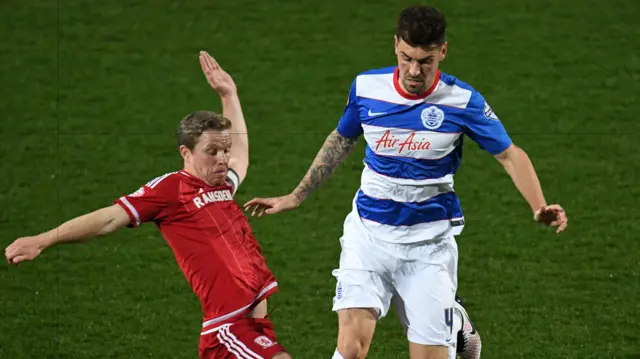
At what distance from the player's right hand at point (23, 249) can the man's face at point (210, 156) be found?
2.65ft

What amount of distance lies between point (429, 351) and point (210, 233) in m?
1.07

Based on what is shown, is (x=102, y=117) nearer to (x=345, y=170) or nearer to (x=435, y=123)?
(x=345, y=170)

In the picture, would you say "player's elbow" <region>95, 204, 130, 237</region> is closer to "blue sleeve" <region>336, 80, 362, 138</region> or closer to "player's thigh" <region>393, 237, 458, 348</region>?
"blue sleeve" <region>336, 80, 362, 138</region>

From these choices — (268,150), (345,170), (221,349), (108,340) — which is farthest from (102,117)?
(221,349)

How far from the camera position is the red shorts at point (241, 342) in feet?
15.3

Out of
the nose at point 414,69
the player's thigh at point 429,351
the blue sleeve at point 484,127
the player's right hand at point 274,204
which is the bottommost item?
the player's thigh at point 429,351

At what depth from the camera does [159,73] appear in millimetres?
8367

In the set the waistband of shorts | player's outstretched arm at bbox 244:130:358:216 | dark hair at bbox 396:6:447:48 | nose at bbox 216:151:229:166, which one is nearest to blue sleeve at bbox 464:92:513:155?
dark hair at bbox 396:6:447:48

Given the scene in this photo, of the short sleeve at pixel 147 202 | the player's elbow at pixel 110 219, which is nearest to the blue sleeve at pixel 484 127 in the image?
the short sleeve at pixel 147 202

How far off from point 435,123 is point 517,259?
2.20 m

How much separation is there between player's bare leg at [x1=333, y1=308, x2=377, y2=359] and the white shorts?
0.03 meters

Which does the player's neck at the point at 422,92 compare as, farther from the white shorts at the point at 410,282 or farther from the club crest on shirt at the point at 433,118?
the white shorts at the point at 410,282

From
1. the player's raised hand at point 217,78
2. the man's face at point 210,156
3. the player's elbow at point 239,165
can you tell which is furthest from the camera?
the player's raised hand at point 217,78

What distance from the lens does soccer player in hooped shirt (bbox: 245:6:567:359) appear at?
4766 mm
